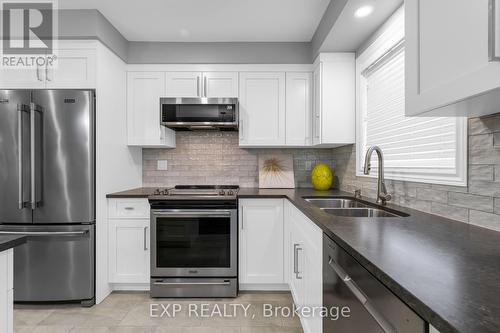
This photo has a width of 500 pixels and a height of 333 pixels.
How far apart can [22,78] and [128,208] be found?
1443 mm

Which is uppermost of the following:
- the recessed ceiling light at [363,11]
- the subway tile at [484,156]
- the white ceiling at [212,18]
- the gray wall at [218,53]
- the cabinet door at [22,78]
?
the white ceiling at [212,18]

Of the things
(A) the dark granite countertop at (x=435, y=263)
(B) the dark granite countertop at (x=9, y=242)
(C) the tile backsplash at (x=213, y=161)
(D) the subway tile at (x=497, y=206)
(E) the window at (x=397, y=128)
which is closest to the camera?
(A) the dark granite countertop at (x=435, y=263)

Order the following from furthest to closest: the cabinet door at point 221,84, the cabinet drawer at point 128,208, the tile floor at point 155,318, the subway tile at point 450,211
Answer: the cabinet door at point 221,84 → the cabinet drawer at point 128,208 → the tile floor at point 155,318 → the subway tile at point 450,211

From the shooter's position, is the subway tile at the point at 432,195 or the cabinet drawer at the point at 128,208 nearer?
the subway tile at the point at 432,195

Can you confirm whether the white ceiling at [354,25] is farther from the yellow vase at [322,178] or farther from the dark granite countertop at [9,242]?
the dark granite countertop at [9,242]

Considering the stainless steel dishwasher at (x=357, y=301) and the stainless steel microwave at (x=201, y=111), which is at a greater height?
the stainless steel microwave at (x=201, y=111)

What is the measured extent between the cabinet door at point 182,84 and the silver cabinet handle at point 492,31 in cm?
256

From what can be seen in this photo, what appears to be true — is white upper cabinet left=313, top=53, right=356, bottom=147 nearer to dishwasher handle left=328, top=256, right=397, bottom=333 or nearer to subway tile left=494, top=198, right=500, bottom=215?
subway tile left=494, top=198, right=500, bottom=215

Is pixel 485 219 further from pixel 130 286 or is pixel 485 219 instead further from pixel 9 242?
pixel 130 286

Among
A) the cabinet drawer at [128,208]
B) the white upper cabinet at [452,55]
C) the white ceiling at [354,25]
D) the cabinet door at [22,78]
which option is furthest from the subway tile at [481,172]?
the cabinet door at [22,78]

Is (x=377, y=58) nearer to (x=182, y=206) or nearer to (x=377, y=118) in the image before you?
(x=377, y=118)

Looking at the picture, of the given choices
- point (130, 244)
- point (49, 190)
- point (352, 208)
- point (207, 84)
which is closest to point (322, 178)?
point (352, 208)

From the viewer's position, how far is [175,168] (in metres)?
3.25

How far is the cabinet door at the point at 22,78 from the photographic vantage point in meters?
2.42
